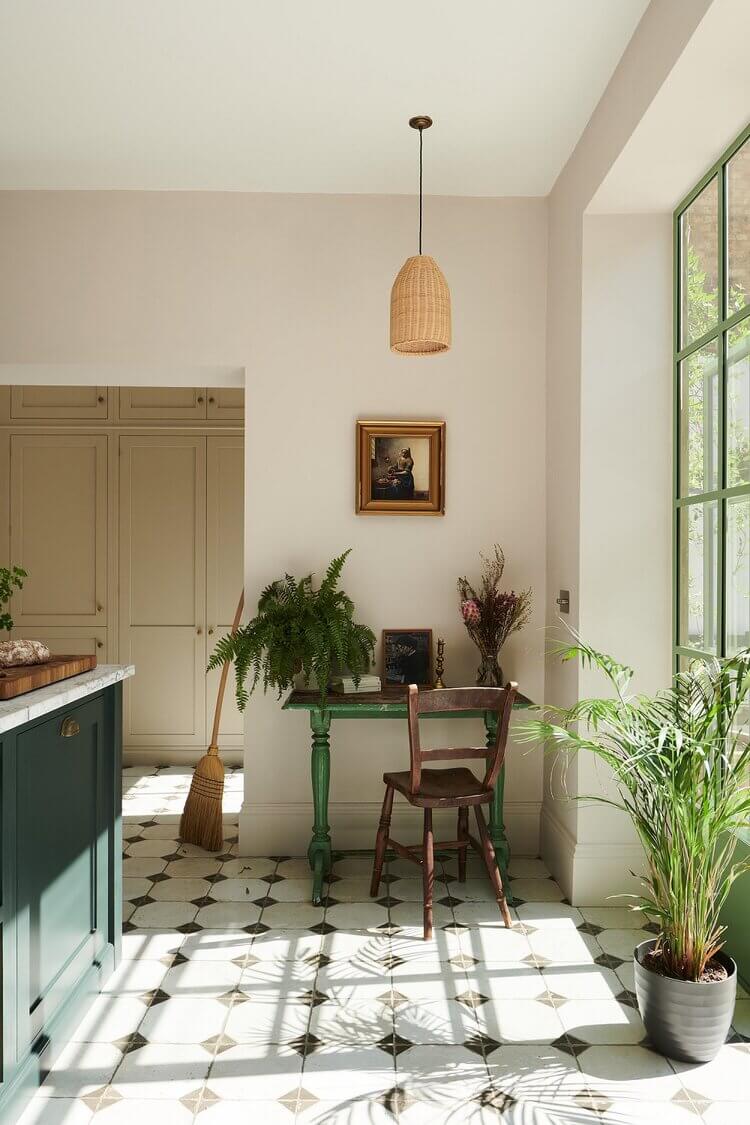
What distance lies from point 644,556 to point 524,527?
71cm

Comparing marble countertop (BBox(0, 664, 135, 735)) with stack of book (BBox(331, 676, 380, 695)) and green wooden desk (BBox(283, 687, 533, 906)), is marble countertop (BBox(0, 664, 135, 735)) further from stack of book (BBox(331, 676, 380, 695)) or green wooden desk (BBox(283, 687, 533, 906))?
stack of book (BBox(331, 676, 380, 695))

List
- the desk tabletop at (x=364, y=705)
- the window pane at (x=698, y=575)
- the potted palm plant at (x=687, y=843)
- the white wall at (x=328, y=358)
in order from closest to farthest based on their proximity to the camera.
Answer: the potted palm plant at (x=687, y=843) < the window pane at (x=698, y=575) < the desk tabletop at (x=364, y=705) < the white wall at (x=328, y=358)

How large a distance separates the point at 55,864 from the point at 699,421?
8.50ft

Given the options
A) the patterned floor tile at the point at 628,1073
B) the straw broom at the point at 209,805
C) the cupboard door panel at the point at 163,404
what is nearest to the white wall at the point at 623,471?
the patterned floor tile at the point at 628,1073

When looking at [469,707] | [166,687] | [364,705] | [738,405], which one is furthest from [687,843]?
[166,687]

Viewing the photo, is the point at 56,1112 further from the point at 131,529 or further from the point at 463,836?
the point at 131,529

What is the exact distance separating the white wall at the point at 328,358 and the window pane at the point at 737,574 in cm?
118

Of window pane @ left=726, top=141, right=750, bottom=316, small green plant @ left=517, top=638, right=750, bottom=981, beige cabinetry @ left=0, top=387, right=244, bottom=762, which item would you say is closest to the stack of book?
small green plant @ left=517, top=638, right=750, bottom=981

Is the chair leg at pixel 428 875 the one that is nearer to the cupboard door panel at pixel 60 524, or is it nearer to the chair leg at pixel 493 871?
the chair leg at pixel 493 871

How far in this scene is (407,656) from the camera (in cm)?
402

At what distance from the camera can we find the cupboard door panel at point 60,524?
570 cm

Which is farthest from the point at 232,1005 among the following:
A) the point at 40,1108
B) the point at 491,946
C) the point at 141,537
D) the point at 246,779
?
the point at 141,537

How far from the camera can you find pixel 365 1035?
2.49 meters

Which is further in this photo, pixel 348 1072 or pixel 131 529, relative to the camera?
pixel 131 529
